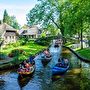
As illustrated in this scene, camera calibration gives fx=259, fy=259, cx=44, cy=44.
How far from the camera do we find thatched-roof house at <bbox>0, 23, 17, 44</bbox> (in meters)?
79.2

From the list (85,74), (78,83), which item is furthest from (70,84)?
(85,74)

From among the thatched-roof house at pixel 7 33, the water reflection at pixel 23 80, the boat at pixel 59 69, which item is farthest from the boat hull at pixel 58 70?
the thatched-roof house at pixel 7 33

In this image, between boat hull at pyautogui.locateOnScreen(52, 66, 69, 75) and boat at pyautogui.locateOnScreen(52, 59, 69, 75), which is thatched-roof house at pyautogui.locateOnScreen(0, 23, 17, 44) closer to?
boat at pyautogui.locateOnScreen(52, 59, 69, 75)

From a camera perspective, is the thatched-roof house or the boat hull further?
the thatched-roof house

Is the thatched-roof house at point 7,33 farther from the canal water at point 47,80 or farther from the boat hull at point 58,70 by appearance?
the boat hull at point 58,70

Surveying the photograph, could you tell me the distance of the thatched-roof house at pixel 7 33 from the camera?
79238 millimetres

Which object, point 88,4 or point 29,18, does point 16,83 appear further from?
point 29,18

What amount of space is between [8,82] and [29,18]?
69.2 m

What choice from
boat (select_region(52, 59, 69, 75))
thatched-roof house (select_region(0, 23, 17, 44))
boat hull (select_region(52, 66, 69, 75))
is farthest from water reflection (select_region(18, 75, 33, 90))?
thatched-roof house (select_region(0, 23, 17, 44))

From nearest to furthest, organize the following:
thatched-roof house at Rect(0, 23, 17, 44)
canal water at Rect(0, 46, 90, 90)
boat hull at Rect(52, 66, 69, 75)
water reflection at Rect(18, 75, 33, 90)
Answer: canal water at Rect(0, 46, 90, 90) < water reflection at Rect(18, 75, 33, 90) < boat hull at Rect(52, 66, 69, 75) < thatched-roof house at Rect(0, 23, 17, 44)

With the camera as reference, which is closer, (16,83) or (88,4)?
(16,83)

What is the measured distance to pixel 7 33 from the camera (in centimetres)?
8188

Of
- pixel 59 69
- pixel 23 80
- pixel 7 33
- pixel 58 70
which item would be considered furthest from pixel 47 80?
pixel 7 33

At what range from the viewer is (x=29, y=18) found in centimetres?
10338
